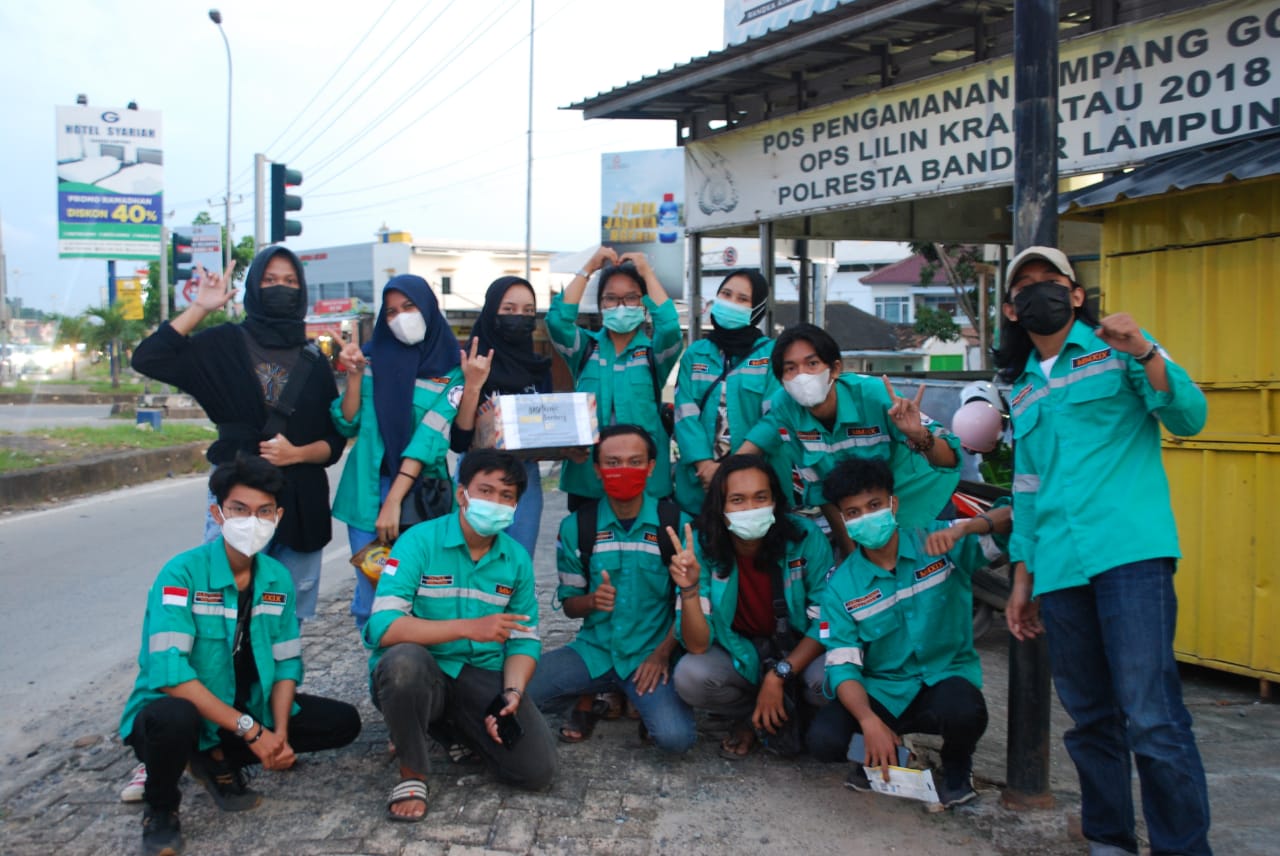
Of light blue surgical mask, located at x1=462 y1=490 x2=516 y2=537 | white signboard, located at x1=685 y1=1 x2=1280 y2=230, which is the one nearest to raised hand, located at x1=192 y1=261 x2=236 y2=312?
light blue surgical mask, located at x1=462 y1=490 x2=516 y2=537

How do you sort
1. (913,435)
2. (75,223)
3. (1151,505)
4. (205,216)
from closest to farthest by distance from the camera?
1. (1151,505)
2. (913,435)
3. (75,223)
4. (205,216)

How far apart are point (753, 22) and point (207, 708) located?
266 inches

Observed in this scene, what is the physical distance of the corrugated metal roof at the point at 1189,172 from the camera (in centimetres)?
447

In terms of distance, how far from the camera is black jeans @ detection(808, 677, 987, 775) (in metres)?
3.82

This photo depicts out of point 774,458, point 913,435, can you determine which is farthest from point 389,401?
point 913,435

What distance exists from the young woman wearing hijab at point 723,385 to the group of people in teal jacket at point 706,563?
1cm

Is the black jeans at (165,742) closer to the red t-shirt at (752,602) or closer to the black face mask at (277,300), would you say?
the black face mask at (277,300)

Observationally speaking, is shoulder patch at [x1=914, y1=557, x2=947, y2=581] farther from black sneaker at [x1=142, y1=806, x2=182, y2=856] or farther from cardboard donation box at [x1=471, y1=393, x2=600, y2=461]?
black sneaker at [x1=142, y1=806, x2=182, y2=856]

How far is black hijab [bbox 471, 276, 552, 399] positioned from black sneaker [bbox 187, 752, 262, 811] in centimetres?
185

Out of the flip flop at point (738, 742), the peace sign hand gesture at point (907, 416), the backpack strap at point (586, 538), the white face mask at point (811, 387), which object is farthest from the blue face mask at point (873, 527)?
the backpack strap at point (586, 538)

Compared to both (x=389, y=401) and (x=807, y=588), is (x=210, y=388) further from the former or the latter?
(x=807, y=588)

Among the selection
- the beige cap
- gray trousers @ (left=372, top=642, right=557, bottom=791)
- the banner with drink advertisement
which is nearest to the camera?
the beige cap

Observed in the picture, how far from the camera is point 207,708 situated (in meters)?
3.64

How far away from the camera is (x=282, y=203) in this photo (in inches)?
509
